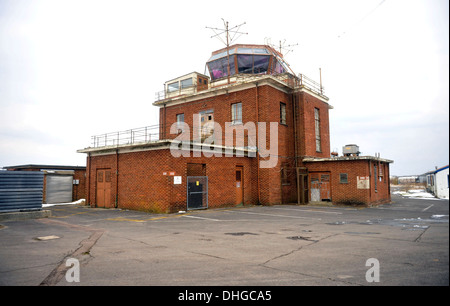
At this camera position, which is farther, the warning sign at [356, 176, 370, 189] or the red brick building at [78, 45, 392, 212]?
the warning sign at [356, 176, 370, 189]

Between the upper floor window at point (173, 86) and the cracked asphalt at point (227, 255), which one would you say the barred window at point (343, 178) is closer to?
the cracked asphalt at point (227, 255)

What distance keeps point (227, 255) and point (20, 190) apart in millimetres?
12547

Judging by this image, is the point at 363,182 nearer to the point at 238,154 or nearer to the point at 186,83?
the point at 238,154

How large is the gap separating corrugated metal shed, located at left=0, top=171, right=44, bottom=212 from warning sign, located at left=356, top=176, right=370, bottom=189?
18891 millimetres

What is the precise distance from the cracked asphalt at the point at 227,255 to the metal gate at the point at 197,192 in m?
5.37

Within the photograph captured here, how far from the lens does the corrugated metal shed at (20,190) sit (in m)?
13.7

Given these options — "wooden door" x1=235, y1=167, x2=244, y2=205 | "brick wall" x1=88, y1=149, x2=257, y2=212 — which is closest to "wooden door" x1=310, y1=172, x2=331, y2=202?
"brick wall" x1=88, y1=149, x2=257, y2=212

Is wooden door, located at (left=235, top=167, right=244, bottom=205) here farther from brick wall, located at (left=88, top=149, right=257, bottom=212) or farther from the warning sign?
the warning sign

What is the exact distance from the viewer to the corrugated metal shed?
13.7m

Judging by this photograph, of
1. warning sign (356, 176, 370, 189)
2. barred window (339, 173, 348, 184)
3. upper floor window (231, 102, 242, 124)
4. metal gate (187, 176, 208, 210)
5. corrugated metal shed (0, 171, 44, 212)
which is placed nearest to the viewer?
corrugated metal shed (0, 171, 44, 212)

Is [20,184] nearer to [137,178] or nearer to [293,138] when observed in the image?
[137,178]

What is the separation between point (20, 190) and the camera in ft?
46.7

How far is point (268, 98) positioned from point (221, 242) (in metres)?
14.4
